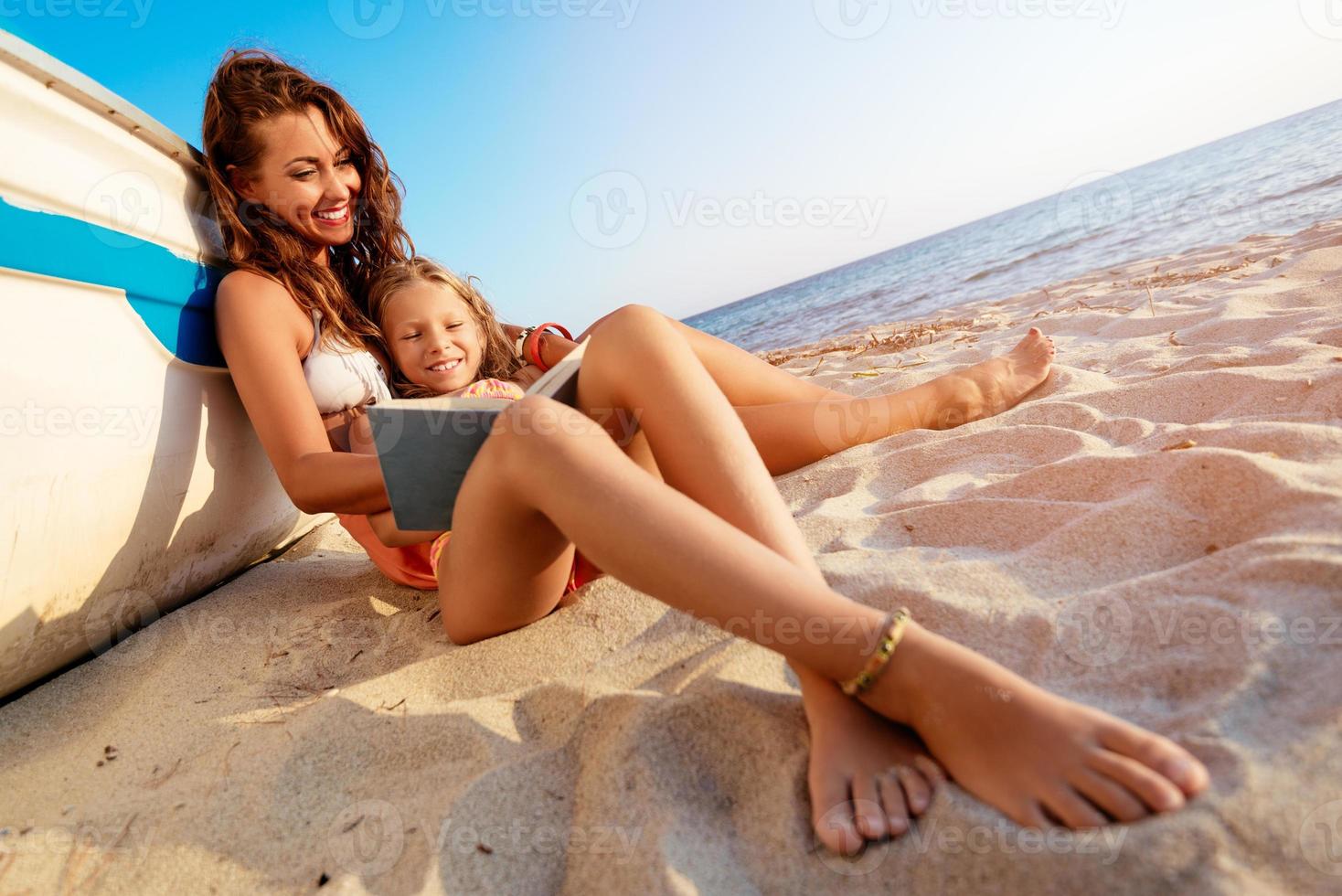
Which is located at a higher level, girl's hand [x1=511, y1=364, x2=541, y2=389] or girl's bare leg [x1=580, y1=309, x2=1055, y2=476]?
girl's hand [x1=511, y1=364, x2=541, y2=389]

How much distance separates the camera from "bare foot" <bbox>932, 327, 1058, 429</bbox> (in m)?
2.35

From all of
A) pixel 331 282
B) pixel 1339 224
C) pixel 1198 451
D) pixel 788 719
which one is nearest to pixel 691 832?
pixel 788 719

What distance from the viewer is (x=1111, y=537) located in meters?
1.34

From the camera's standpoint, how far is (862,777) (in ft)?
3.08

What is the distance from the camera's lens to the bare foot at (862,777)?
0.88 meters

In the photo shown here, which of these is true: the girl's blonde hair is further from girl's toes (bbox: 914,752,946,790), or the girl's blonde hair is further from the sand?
girl's toes (bbox: 914,752,946,790)

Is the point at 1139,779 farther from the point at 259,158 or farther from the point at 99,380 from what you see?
the point at 259,158

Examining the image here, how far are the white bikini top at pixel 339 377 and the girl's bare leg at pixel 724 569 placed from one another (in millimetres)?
819

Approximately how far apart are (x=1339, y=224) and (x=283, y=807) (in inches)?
218

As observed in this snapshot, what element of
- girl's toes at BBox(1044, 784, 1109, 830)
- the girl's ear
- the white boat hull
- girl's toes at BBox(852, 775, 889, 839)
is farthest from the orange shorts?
the girl's ear
